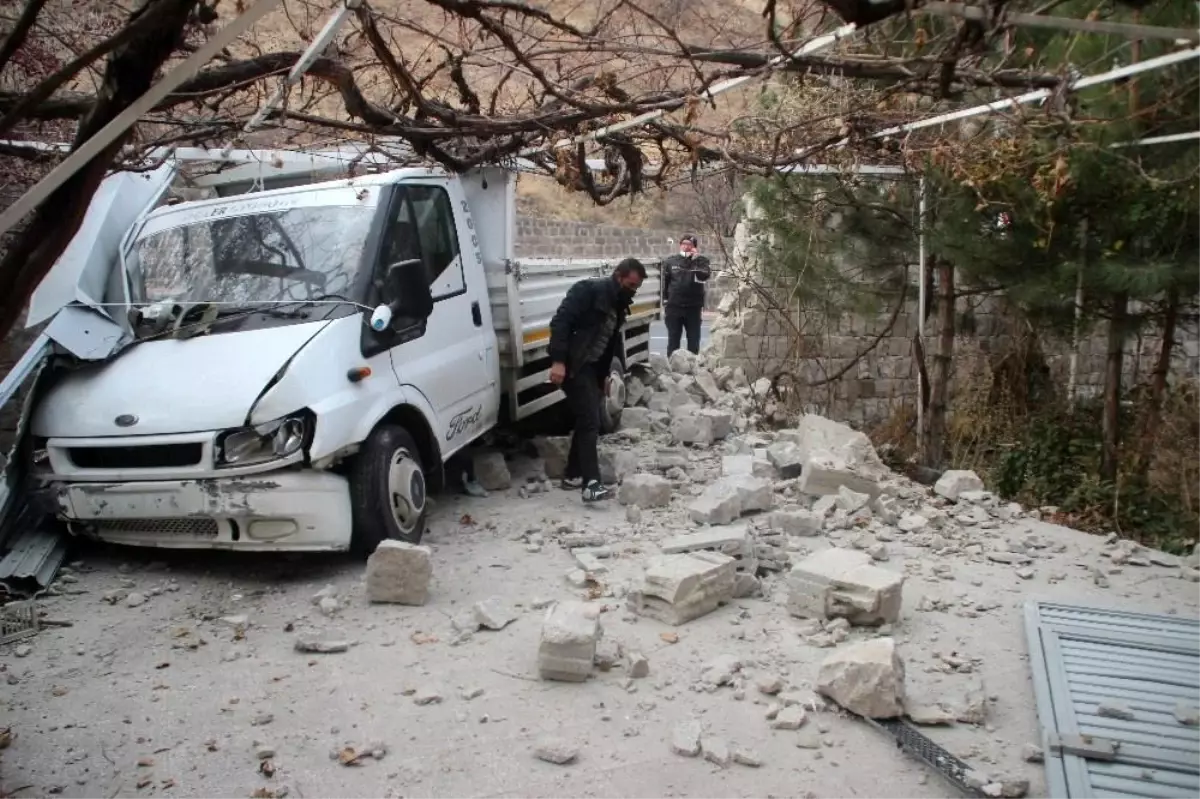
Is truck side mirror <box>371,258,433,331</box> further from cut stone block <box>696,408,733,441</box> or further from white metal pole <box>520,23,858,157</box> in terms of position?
cut stone block <box>696,408,733,441</box>

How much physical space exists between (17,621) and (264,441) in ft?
4.61

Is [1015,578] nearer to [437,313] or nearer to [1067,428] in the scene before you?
[437,313]

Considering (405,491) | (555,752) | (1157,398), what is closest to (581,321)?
(405,491)

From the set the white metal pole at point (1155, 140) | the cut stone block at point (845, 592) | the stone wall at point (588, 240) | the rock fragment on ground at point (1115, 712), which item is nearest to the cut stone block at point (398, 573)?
the cut stone block at point (845, 592)

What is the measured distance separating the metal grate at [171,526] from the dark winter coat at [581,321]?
96.1 inches

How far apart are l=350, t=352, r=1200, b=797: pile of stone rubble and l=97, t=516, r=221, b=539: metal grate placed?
36.4 inches

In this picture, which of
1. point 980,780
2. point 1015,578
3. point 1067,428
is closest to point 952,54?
point 980,780

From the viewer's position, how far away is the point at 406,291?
5195mm

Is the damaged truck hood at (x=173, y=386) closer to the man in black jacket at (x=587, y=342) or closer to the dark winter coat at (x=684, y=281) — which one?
the man in black jacket at (x=587, y=342)

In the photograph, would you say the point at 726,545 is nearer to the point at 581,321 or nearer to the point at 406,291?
the point at 581,321

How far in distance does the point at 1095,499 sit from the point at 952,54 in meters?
6.46

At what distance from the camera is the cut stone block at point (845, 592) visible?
415cm

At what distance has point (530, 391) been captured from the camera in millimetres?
7008

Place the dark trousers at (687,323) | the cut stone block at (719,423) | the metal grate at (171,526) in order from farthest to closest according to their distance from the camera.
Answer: the dark trousers at (687,323)
the cut stone block at (719,423)
the metal grate at (171,526)
